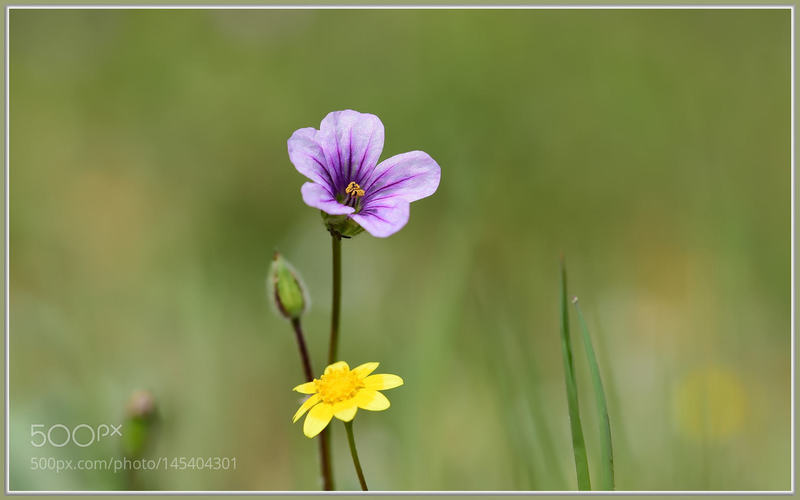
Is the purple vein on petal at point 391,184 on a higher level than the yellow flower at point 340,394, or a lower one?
higher

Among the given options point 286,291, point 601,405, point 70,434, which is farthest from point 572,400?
point 70,434

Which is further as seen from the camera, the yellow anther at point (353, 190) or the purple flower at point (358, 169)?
the yellow anther at point (353, 190)

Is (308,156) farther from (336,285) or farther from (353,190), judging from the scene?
(336,285)

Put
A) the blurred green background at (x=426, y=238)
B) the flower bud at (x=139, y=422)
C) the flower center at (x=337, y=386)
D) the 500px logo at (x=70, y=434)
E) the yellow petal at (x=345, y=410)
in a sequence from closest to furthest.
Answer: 1. the yellow petal at (x=345, y=410)
2. the flower center at (x=337, y=386)
3. the flower bud at (x=139, y=422)
4. the 500px logo at (x=70, y=434)
5. the blurred green background at (x=426, y=238)

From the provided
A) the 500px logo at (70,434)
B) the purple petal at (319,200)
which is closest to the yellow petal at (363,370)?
the purple petal at (319,200)

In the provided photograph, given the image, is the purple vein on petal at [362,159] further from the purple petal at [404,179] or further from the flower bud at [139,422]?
the flower bud at [139,422]

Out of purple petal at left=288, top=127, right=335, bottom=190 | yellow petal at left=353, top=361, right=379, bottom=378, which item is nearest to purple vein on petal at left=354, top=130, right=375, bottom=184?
purple petal at left=288, top=127, right=335, bottom=190

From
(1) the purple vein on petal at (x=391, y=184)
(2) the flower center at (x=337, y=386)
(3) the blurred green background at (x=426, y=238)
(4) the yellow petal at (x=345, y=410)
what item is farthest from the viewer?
(3) the blurred green background at (x=426, y=238)
